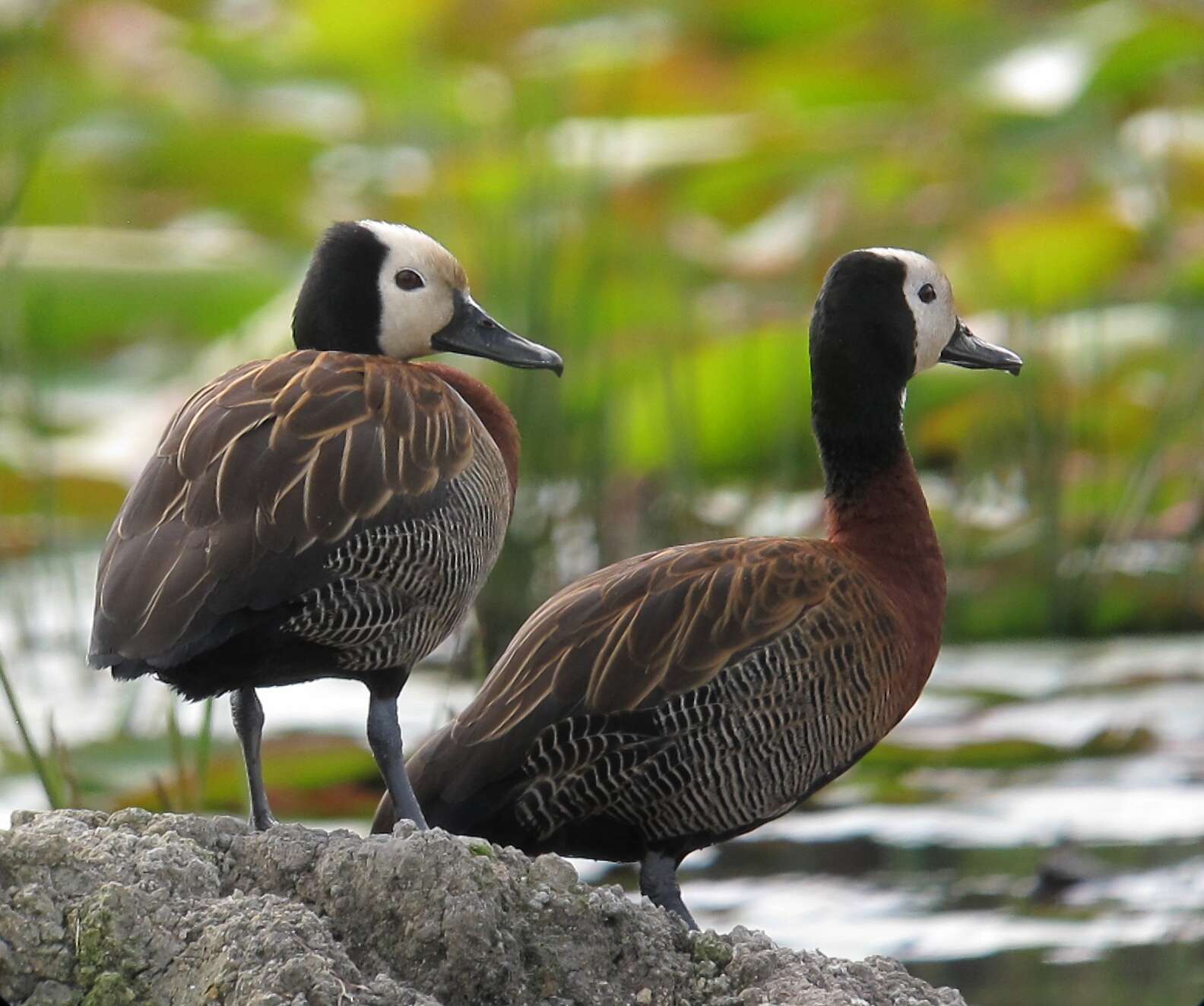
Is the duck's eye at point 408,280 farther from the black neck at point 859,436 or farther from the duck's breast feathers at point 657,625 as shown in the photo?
the black neck at point 859,436

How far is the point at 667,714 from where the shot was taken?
4.60 metres

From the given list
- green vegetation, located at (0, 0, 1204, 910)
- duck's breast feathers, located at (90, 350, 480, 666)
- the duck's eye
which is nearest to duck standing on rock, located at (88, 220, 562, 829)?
duck's breast feathers, located at (90, 350, 480, 666)

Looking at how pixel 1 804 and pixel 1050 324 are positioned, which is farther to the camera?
pixel 1050 324

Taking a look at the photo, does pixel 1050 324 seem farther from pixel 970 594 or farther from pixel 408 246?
pixel 408 246

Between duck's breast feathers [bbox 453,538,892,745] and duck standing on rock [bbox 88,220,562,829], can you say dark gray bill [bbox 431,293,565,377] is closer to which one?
duck standing on rock [bbox 88,220,562,829]

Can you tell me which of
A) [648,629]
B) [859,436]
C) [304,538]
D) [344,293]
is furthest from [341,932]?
[859,436]

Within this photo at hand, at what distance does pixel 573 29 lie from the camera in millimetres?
13820

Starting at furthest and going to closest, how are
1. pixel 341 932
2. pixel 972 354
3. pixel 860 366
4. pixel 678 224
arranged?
pixel 678 224 < pixel 972 354 < pixel 860 366 < pixel 341 932

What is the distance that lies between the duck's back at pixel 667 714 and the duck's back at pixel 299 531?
239mm

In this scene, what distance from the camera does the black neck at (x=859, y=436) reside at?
5230 mm

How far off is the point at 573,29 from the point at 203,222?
2.75m

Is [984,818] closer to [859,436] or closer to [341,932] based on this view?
[859,436]

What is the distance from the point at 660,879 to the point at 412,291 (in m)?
1.36

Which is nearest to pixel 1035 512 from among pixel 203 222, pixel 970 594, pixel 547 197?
pixel 970 594
